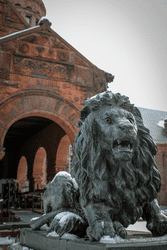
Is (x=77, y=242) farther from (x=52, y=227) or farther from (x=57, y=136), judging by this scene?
(x=57, y=136)

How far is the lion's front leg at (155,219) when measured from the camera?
153cm

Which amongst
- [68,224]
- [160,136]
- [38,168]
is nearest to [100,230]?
[68,224]

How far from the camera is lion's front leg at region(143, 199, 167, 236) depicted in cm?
153

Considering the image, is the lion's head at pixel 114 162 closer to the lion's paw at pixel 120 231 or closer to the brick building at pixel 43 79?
the lion's paw at pixel 120 231

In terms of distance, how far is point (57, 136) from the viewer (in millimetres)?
10961

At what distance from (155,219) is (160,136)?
51.7 feet

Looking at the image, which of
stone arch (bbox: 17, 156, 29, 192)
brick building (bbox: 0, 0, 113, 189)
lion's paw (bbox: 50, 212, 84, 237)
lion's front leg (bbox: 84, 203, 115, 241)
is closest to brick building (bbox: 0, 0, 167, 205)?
brick building (bbox: 0, 0, 113, 189)

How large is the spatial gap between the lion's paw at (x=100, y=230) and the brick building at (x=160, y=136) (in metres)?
14.3

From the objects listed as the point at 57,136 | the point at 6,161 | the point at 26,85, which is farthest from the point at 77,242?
the point at 6,161

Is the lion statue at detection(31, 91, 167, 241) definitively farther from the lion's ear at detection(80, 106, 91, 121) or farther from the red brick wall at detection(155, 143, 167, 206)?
the red brick wall at detection(155, 143, 167, 206)

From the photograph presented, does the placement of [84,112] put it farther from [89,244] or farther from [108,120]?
[89,244]

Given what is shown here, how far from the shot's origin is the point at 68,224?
1.50 m

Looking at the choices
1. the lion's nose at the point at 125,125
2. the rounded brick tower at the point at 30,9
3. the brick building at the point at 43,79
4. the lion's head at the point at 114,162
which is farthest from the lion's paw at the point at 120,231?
the rounded brick tower at the point at 30,9

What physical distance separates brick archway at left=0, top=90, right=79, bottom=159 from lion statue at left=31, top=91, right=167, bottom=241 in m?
5.53
